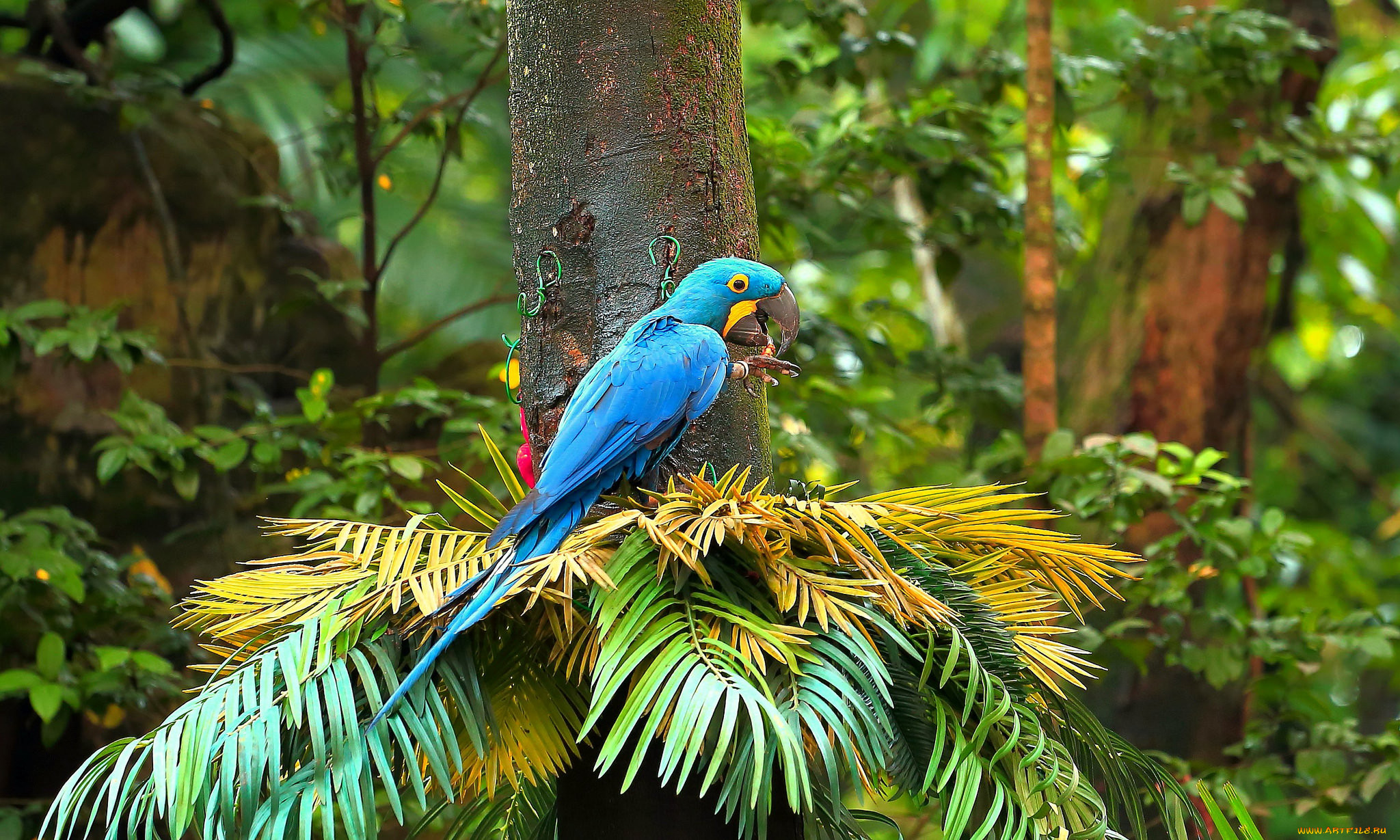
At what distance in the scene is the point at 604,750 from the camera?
50.4 inches

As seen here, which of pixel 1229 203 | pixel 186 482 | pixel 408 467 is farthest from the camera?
pixel 1229 203

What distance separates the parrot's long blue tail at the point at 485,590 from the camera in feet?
4.58

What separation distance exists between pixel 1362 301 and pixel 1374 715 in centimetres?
328

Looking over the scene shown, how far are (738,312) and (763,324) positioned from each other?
161mm

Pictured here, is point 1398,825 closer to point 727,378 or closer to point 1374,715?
point 1374,715

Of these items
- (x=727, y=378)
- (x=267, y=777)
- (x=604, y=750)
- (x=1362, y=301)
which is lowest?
(x=1362, y=301)

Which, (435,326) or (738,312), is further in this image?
(435,326)

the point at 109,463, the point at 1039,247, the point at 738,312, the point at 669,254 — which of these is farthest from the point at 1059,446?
the point at 109,463

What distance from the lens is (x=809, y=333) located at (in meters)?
3.38

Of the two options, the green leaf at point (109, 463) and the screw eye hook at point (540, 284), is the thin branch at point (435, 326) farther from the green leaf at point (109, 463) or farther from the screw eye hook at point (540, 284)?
the screw eye hook at point (540, 284)

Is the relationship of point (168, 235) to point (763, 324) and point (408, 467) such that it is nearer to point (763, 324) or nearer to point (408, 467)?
point (408, 467)

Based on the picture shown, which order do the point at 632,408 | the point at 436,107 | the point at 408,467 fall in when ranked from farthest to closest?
the point at 436,107, the point at 408,467, the point at 632,408

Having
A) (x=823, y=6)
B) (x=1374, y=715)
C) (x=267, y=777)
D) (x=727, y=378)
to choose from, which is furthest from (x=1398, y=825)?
(x=267, y=777)

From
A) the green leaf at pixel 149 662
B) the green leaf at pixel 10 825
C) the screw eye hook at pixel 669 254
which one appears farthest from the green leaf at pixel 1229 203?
the green leaf at pixel 10 825
